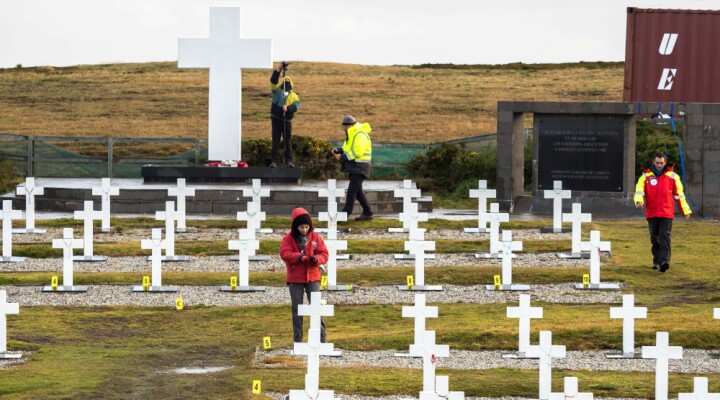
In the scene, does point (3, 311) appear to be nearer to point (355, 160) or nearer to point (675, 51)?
point (355, 160)

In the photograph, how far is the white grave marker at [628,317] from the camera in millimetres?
15340

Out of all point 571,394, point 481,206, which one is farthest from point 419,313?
point 481,206

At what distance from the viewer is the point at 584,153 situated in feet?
99.6

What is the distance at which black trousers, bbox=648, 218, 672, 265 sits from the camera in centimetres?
2214

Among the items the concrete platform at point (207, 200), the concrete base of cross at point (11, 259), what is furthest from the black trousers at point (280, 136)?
the concrete base of cross at point (11, 259)

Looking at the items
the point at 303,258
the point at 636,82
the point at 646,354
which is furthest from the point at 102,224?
the point at 636,82

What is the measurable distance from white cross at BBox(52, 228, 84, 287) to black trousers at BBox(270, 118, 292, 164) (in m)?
11.8

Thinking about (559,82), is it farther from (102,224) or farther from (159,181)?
(102,224)

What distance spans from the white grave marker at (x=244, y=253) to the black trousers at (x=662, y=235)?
5.94m

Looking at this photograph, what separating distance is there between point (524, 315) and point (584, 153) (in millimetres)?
15270

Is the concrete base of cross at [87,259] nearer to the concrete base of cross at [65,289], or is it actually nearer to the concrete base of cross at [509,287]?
the concrete base of cross at [65,289]

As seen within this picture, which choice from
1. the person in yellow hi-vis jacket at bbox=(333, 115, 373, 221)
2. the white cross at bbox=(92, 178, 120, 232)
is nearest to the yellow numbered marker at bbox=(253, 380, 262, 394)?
the white cross at bbox=(92, 178, 120, 232)

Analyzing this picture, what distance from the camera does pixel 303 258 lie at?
1581cm

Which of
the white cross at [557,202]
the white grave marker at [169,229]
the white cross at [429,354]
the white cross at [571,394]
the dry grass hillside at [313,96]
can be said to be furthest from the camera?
the dry grass hillside at [313,96]
